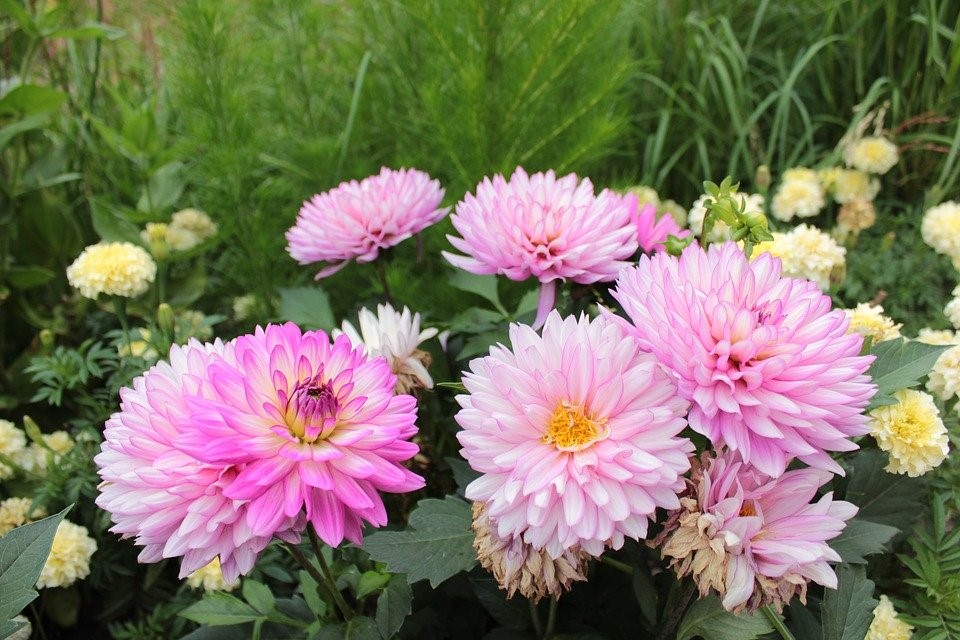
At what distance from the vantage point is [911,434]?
36.4 inches

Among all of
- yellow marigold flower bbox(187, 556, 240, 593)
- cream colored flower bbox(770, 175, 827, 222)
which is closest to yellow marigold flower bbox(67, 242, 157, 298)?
yellow marigold flower bbox(187, 556, 240, 593)

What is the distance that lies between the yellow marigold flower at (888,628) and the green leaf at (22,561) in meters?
1.00

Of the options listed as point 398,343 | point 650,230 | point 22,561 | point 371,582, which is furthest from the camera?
point 650,230

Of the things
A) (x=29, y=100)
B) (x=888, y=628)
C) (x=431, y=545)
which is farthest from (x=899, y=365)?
(x=29, y=100)

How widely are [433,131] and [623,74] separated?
505 mm

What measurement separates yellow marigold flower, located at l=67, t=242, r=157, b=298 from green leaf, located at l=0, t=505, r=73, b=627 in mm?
601

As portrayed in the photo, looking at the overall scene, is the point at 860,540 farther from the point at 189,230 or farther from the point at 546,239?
the point at 189,230

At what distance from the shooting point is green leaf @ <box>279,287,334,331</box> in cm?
136

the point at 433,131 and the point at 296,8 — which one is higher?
the point at 296,8

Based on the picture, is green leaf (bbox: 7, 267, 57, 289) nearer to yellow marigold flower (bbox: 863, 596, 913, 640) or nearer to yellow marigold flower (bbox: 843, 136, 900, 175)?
yellow marigold flower (bbox: 863, 596, 913, 640)

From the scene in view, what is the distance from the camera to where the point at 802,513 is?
2.37 ft

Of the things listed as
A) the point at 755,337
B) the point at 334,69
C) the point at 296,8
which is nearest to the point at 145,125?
the point at 296,8

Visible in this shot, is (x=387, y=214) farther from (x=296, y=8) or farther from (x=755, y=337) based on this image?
(x=296, y=8)

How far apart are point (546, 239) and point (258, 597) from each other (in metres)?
0.60
